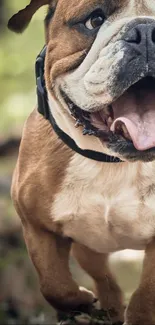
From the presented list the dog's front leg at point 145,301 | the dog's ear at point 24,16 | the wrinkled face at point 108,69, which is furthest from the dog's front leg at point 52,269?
the dog's ear at point 24,16

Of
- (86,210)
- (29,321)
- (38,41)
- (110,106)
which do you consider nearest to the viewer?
(110,106)

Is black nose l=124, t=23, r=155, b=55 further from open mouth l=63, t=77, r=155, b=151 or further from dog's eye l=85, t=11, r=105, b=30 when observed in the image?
dog's eye l=85, t=11, r=105, b=30

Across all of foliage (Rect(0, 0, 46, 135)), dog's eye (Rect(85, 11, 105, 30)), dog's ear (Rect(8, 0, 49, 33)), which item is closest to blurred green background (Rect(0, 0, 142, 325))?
foliage (Rect(0, 0, 46, 135))

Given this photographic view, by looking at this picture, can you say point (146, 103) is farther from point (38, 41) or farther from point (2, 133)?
point (38, 41)

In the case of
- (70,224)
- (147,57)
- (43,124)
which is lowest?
(70,224)

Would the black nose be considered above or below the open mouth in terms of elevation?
above

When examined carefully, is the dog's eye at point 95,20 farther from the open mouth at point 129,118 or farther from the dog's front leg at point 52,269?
the dog's front leg at point 52,269

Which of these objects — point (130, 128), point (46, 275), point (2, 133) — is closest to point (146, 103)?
point (130, 128)
